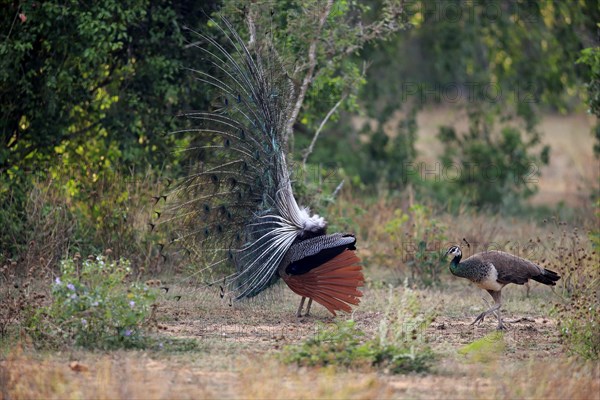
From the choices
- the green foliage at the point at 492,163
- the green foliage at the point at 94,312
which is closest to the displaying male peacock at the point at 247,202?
the green foliage at the point at 94,312

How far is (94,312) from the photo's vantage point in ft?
23.9

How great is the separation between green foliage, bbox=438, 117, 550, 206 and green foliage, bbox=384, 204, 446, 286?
5.40 m

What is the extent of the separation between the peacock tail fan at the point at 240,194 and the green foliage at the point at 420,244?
273 centimetres

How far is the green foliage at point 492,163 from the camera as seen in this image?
18047mm

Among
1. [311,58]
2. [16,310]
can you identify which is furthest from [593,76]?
[16,310]

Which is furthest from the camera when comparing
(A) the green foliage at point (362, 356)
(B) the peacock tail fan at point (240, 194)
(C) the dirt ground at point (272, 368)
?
(B) the peacock tail fan at point (240, 194)

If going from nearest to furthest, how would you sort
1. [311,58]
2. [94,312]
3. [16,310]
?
[94,312] → [16,310] → [311,58]

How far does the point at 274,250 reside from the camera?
29.7 feet

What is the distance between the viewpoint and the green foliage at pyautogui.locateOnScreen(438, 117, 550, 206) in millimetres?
18047

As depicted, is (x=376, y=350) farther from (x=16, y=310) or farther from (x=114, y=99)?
(x=114, y=99)

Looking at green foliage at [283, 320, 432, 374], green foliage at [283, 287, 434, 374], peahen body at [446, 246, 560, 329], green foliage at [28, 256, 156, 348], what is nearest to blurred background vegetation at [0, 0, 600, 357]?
peahen body at [446, 246, 560, 329]

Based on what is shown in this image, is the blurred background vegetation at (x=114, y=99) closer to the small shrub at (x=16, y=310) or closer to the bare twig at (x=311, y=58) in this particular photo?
the bare twig at (x=311, y=58)

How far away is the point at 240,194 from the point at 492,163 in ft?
33.2

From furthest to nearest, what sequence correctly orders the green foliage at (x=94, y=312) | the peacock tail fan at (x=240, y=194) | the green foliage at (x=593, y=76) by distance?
the green foliage at (x=593, y=76) < the peacock tail fan at (x=240, y=194) < the green foliage at (x=94, y=312)
